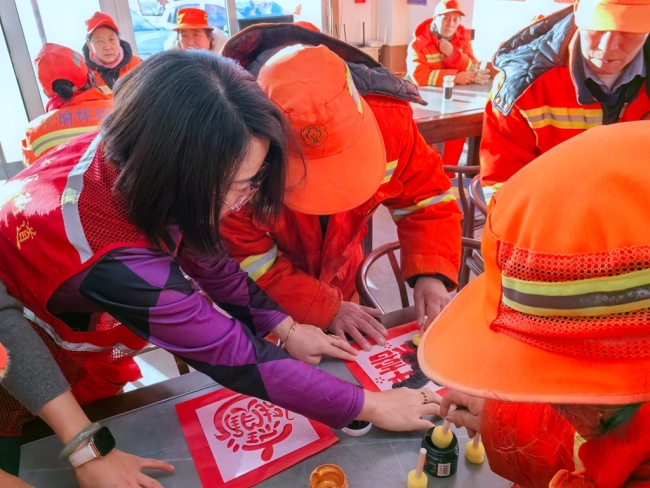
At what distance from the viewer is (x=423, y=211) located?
147 centimetres

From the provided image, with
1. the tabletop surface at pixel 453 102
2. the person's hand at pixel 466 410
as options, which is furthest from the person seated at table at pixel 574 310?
the tabletop surface at pixel 453 102

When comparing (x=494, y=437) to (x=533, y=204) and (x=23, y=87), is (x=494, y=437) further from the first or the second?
(x=23, y=87)

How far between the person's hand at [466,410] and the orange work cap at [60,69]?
244cm

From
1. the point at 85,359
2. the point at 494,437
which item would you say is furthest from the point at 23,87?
the point at 494,437

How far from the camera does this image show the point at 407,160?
1.43 meters

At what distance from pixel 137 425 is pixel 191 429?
12 centimetres

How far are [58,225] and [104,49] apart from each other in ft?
11.3

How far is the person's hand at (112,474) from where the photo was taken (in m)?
0.85

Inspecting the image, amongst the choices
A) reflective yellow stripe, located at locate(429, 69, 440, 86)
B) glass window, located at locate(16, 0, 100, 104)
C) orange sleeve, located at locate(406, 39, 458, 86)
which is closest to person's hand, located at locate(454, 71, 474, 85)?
orange sleeve, located at locate(406, 39, 458, 86)

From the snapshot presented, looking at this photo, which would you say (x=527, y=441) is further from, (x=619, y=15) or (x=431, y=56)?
(x=431, y=56)

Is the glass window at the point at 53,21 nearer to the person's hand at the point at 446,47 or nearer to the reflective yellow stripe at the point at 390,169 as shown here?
the person's hand at the point at 446,47

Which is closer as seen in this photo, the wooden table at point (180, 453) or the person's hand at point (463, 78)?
the wooden table at point (180, 453)

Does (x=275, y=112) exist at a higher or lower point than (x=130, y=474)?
higher

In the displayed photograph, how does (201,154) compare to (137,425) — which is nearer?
(201,154)
